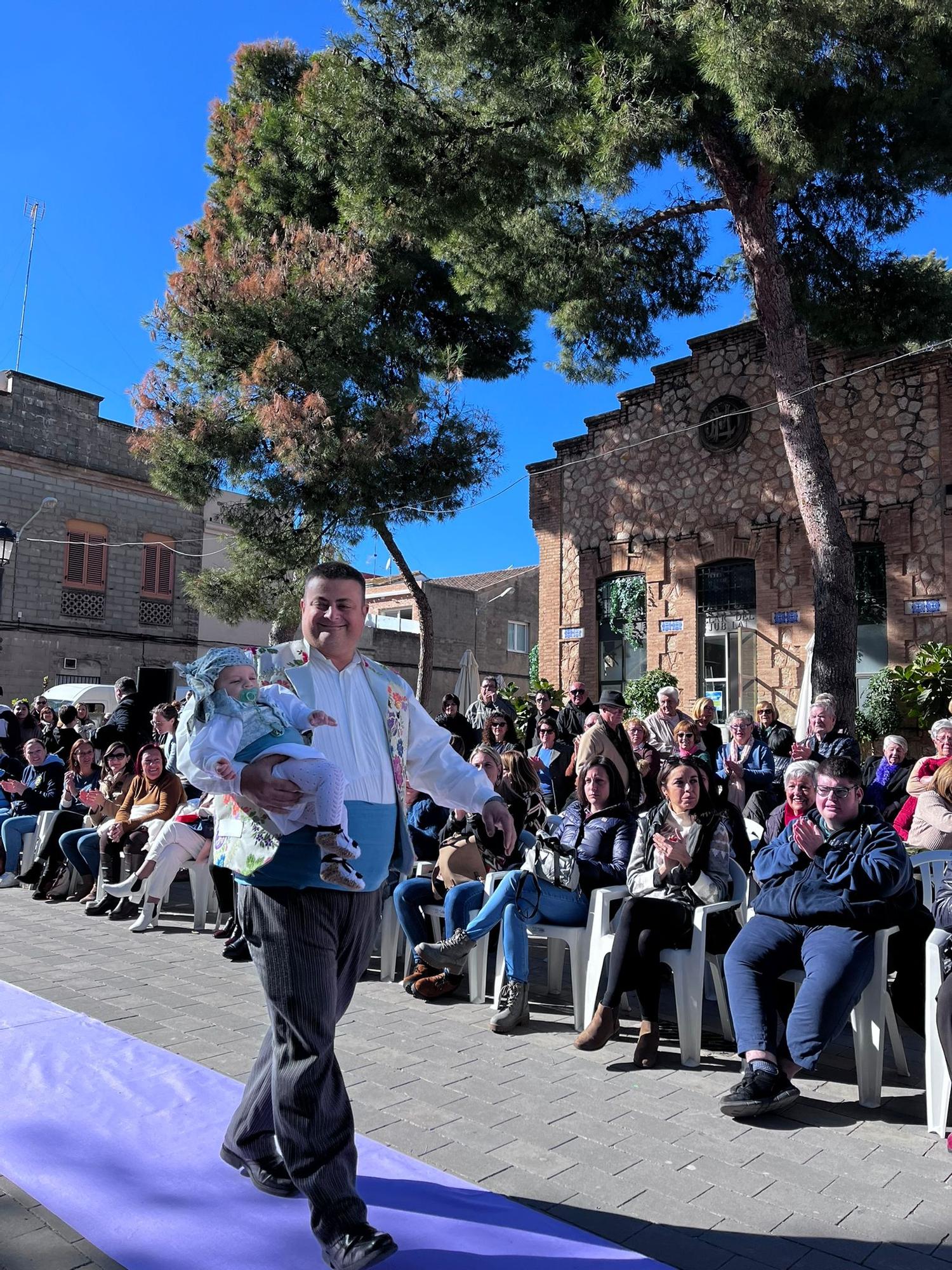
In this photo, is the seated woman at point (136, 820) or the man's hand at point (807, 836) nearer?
the man's hand at point (807, 836)

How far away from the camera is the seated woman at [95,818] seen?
8.25m

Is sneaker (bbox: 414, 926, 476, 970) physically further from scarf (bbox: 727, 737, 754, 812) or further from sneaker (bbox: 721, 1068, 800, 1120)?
scarf (bbox: 727, 737, 754, 812)

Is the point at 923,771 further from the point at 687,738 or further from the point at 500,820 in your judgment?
the point at 500,820

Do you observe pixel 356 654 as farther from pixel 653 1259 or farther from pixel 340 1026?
pixel 340 1026

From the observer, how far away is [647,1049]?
427 cm

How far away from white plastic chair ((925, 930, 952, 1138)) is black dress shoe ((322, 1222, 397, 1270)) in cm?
220

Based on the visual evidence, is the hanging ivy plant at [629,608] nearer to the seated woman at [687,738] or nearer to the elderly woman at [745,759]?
the elderly woman at [745,759]

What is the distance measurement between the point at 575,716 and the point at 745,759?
2.43m

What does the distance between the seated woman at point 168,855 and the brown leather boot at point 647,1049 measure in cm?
403

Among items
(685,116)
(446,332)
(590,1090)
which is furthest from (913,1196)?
(446,332)

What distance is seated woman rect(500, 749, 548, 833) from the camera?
574cm

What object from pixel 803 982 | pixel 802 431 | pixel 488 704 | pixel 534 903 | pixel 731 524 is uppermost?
pixel 731 524

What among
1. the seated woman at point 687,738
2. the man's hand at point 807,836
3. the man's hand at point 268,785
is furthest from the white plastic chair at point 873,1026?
the seated woman at point 687,738

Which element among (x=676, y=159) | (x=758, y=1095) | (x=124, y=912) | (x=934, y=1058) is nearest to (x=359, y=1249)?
(x=758, y=1095)
